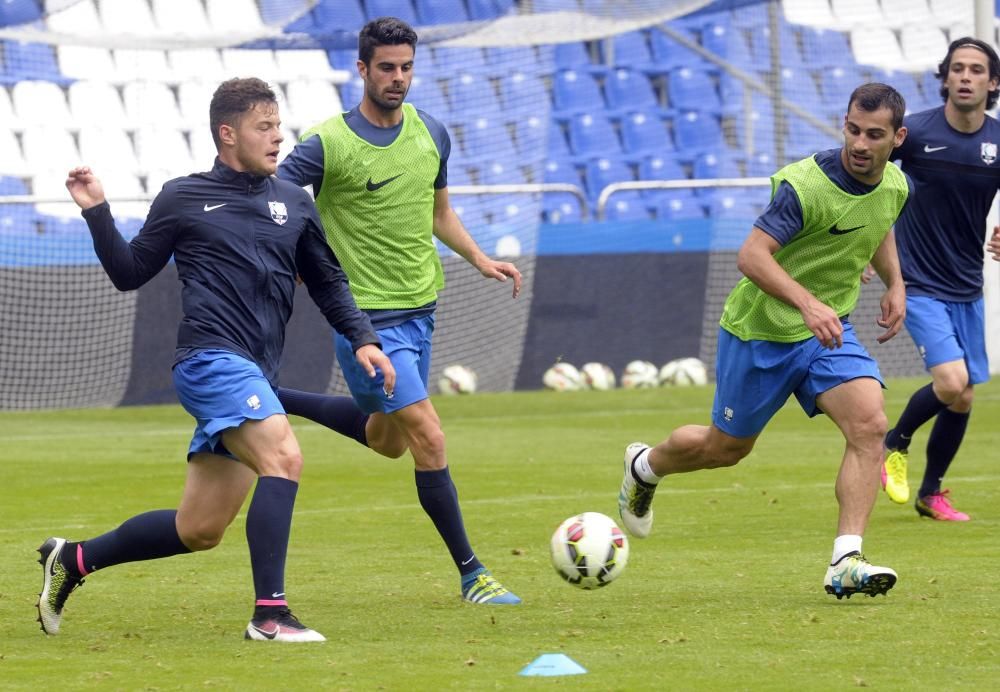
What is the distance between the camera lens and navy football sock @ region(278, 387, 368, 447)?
24.7 ft

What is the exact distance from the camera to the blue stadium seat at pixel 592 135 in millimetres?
25938

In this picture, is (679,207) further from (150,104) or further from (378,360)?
(378,360)

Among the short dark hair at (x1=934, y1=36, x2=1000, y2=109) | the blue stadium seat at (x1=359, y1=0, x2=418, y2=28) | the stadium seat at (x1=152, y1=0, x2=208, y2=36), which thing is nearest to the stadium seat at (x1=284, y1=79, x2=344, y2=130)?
the blue stadium seat at (x1=359, y1=0, x2=418, y2=28)

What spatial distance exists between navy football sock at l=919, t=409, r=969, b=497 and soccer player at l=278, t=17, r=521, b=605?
9.52 feet

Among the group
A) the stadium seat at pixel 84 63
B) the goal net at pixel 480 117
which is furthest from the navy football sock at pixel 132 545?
the stadium seat at pixel 84 63

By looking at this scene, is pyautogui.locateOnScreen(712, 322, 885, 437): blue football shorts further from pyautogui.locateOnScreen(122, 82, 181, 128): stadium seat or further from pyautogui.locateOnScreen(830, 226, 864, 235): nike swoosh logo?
pyautogui.locateOnScreen(122, 82, 181, 128): stadium seat

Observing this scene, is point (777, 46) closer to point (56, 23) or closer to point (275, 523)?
point (56, 23)

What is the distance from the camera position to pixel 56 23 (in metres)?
21.4

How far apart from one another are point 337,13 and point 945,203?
15.6 metres

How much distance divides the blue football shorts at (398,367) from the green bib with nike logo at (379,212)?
4.3 inches

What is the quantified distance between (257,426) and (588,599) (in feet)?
5.31

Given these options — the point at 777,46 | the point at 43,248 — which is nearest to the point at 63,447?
the point at 43,248

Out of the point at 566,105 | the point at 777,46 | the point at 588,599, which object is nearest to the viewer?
the point at 588,599

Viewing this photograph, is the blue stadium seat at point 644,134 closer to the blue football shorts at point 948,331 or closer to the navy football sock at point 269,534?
the blue football shorts at point 948,331
